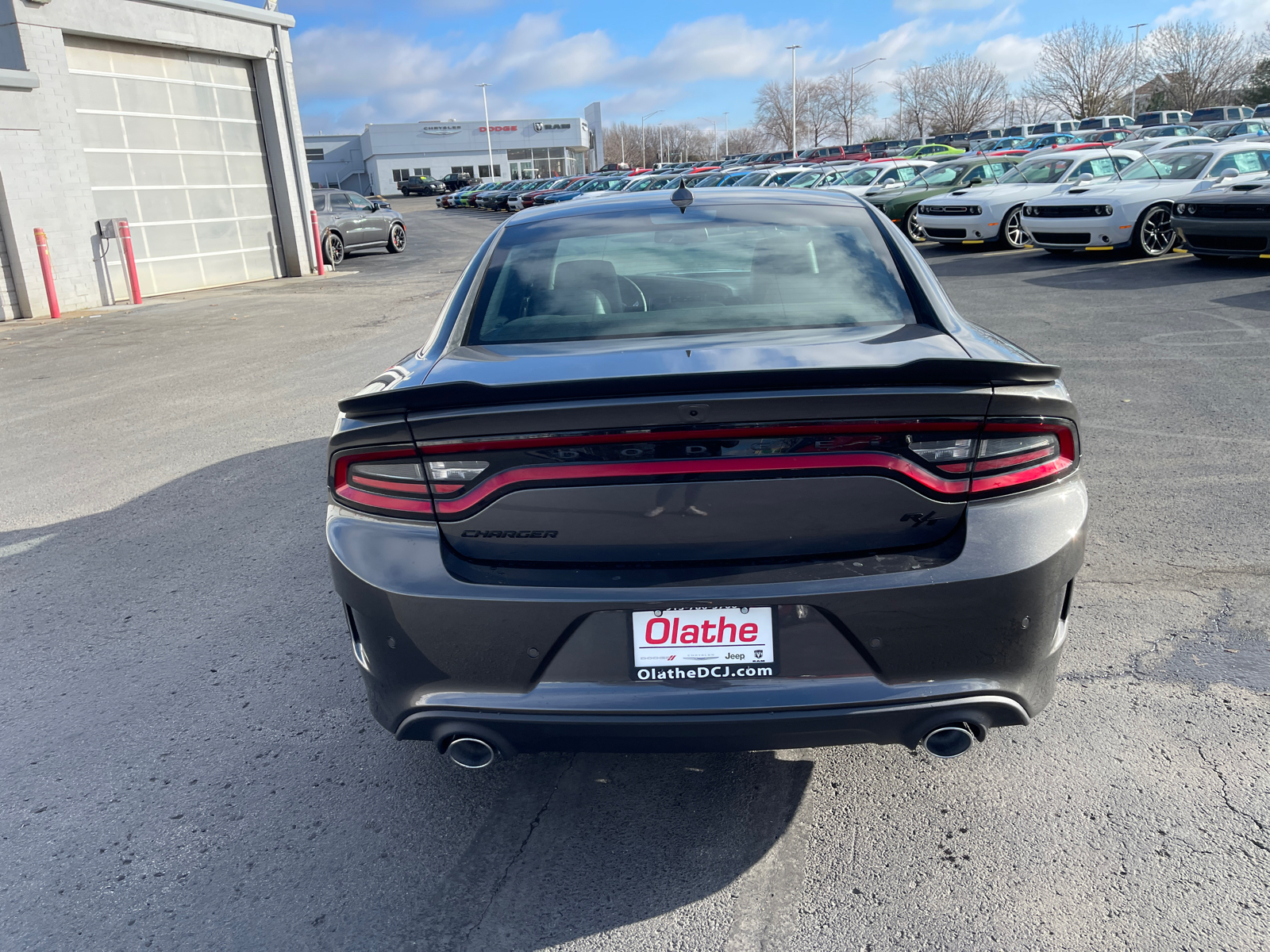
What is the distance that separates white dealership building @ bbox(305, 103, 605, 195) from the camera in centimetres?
10519

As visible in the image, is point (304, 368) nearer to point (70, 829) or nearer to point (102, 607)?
point (102, 607)

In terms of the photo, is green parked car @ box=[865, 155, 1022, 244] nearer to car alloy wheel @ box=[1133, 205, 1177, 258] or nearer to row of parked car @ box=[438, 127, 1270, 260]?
row of parked car @ box=[438, 127, 1270, 260]

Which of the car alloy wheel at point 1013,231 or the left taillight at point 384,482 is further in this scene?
the car alloy wheel at point 1013,231

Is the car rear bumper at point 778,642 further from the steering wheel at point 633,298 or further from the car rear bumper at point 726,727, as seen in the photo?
the steering wheel at point 633,298

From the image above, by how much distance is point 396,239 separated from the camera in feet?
92.0

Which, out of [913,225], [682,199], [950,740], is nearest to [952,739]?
[950,740]

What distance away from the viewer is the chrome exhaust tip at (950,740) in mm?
2387

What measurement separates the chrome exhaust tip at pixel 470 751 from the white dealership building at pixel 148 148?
660 inches

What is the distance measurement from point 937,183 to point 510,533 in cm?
2048

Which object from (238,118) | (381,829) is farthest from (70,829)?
(238,118)

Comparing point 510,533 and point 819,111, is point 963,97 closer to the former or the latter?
point 819,111

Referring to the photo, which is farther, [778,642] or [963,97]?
[963,97]

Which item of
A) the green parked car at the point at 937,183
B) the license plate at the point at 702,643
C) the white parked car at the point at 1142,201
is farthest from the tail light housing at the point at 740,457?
the green parked car at the point at 937,183

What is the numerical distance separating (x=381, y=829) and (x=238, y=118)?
72.4 ft
